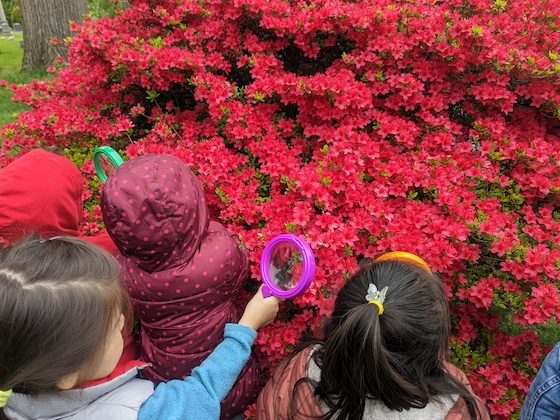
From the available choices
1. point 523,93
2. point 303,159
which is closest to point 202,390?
point 303,159

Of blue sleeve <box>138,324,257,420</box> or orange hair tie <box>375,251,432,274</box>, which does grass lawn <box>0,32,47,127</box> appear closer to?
blue sleeve <box>138,324,257,420</box>

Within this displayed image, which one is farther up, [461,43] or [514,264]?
[461,43]

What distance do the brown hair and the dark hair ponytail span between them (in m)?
0.70

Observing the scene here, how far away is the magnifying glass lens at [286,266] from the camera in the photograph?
1959 millimetres

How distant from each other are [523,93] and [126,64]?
2.14 meters

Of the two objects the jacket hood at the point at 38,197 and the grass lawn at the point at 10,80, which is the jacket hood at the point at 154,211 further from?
the grass lawn at the point at 10,80

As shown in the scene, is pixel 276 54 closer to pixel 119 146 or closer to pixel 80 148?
pixel 119 146

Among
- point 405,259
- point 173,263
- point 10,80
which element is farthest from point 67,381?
point 10,80

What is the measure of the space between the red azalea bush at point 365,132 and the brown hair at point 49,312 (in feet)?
2.74

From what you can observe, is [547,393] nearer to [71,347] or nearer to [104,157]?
[71,347]

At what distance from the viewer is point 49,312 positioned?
1270mm

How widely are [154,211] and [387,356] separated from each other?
2.98ft

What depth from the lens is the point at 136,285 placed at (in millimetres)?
1906

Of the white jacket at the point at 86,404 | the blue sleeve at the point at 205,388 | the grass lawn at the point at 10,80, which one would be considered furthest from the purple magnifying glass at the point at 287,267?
the grass lawn at the point at 10,80
